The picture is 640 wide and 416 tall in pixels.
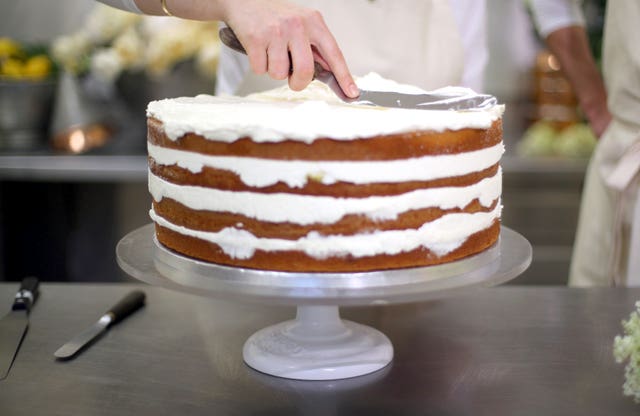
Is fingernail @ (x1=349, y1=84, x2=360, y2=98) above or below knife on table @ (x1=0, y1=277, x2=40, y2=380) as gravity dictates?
above

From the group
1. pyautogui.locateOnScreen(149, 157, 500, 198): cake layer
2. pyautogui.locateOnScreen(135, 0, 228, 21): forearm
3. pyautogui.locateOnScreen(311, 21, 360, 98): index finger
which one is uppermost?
pyautogui.locateOnScreen(135, 0, 228, 21): forearm

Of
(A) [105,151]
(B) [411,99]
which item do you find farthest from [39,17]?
(B) [411,99]

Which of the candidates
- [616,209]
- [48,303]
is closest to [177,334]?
[48,303]

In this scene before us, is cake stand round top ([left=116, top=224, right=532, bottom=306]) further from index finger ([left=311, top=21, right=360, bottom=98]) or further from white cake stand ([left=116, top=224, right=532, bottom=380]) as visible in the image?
index finger ([left=311, top=21, right=360, bottom=98])

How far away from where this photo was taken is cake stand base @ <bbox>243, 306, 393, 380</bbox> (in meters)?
1.22

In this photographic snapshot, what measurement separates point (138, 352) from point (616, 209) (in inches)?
41.2

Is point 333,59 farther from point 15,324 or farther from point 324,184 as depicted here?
point 15,324

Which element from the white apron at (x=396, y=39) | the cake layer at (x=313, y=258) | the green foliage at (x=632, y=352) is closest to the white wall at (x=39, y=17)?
the white apron at (x=396, y=39)

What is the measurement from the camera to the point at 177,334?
140 centimetres

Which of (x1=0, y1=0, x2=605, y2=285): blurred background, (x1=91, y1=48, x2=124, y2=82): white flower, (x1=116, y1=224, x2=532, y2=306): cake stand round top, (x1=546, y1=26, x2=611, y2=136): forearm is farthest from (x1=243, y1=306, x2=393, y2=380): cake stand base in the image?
(x1=91, y1=48, x2=124, y2=82): white flower

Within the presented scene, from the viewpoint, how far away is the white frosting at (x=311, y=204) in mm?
1085

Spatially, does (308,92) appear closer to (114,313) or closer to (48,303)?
(114,313)

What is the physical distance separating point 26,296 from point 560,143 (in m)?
2.20

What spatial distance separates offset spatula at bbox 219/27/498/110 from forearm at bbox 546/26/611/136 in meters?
0.85
